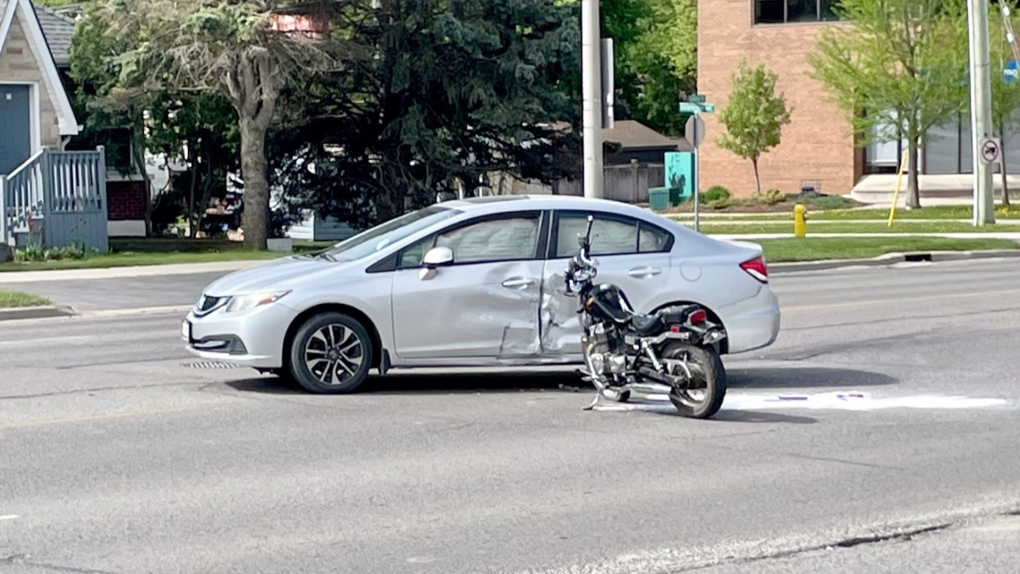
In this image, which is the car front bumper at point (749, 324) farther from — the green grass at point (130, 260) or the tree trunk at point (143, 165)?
the tree trunk at point (143, 165)

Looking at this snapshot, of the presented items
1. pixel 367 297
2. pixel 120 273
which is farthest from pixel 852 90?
pixel 367 297

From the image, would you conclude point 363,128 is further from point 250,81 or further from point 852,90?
point 852,90

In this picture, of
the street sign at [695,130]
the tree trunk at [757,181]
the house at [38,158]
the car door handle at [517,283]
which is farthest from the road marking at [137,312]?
the tree trunk at [757,181]

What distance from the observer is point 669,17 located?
89688 millimetres

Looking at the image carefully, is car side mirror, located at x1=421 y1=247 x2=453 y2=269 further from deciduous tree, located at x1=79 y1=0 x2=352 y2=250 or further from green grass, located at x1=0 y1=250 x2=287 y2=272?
deciduous tree, located at x1=79 y1=0 x2=352 y2=250

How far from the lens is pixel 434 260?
1262cm

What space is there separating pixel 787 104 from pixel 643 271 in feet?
155

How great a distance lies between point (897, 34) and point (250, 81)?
78.3 ft

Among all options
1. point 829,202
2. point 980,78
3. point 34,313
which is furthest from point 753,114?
point 34,313

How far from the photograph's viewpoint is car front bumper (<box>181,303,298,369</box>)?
1242cm

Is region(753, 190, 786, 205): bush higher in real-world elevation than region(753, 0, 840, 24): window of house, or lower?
lower

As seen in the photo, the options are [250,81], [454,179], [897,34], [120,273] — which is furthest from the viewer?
[897,34]

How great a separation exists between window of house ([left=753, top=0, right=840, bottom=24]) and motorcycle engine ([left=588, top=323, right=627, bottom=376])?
47884 mm

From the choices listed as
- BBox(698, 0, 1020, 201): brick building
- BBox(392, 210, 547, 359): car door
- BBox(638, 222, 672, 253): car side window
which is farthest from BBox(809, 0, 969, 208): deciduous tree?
BBox(392, 210, 547, 359): car door
